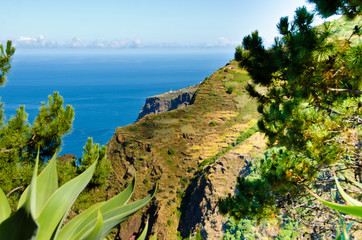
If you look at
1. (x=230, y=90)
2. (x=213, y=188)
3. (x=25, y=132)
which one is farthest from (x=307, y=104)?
(x=230, y=90)

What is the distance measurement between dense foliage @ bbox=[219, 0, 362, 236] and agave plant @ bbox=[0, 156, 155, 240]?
305cm

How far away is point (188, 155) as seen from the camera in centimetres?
2080

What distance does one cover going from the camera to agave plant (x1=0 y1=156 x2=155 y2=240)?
80 centimetres

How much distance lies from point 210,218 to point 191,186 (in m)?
3.96

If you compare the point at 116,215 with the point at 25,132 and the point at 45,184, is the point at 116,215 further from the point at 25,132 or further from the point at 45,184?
the point at 25,132

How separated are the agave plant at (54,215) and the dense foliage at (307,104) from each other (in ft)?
10.0

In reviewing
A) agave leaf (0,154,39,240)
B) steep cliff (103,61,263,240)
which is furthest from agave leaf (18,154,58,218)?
steep cliff (103,61,263,240)

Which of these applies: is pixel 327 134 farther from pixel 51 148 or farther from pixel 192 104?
pixel 192 104

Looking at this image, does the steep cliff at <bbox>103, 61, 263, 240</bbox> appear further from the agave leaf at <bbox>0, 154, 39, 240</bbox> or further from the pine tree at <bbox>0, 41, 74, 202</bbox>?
the agave leaf at <bbox>0, 154, 39, 240</bbox>

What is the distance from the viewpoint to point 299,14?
363cm

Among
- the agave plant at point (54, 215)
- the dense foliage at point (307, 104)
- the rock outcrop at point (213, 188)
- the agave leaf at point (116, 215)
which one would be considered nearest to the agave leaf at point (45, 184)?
the agave plant at point (54, 215)

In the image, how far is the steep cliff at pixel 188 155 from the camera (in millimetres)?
15578

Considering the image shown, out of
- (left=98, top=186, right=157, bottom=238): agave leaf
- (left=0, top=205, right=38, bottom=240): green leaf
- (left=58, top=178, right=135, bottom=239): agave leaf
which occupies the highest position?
(left=0, top=205, right=38, bottom=240): green leaf

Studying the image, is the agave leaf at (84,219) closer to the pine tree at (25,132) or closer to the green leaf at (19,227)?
the green leaf at (19,227)
